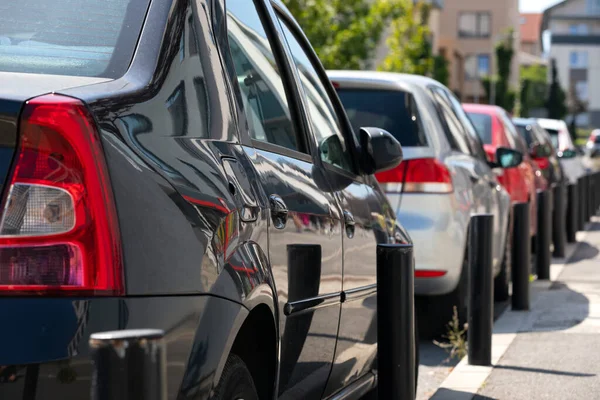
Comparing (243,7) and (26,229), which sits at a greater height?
(243,7)

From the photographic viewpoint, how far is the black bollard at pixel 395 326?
14.3ft

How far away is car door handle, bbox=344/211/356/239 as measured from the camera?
4215mm

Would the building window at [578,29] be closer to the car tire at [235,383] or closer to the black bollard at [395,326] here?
the black bollard at [395,326]

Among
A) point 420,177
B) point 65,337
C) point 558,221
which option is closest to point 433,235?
point 420,177

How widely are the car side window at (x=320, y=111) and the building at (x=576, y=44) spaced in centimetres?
11495

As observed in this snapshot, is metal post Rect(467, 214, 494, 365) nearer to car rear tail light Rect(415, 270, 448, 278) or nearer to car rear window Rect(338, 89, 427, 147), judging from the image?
car rear tail light Rect(415, 270, 448, 278)

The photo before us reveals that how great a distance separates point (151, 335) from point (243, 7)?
74.8 inches

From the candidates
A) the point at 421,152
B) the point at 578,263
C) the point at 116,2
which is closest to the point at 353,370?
the point at 116,2

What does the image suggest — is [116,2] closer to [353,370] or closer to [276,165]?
[276,165]

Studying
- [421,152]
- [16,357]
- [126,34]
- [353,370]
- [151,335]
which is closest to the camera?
[151,335]

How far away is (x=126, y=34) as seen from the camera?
295 centimetres

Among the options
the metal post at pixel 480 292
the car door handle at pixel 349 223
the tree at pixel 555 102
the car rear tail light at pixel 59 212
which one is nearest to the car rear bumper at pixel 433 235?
the metal post at pixel 480 292

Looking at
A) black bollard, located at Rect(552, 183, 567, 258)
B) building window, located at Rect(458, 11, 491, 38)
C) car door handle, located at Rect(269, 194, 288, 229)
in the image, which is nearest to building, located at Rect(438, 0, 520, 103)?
building window, located at Rect(458, 11, 491, 38)

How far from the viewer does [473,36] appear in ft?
302
